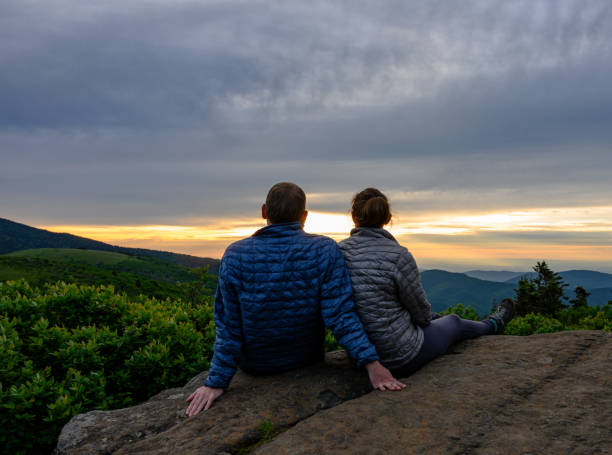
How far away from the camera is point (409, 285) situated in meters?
4.20

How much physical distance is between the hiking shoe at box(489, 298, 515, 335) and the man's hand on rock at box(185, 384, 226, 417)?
417cm

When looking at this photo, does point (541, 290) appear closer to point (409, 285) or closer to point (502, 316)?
point (502, 316)

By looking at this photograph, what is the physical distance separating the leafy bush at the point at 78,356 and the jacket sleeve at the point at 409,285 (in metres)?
3.45

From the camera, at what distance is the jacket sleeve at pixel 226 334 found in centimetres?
407

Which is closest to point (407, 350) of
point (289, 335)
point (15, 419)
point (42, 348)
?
point (289, 335)

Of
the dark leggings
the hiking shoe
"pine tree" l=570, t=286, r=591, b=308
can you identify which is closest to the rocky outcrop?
the dark leggings

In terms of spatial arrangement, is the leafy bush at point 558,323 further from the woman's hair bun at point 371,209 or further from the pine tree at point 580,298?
the pine tree at point 580,298

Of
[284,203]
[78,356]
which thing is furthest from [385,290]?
[78,356]

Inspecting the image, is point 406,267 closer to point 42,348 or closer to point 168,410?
point 168,410

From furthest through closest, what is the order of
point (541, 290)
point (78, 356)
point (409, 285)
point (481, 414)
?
point (541, 290) → point (78, 356) → point (409, 285) → point (481, 414)

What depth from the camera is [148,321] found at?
6727 millimetres

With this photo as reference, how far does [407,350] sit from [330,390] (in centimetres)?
90

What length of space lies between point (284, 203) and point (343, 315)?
47.9 inches

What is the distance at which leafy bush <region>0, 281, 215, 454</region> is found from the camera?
465 centimetres
